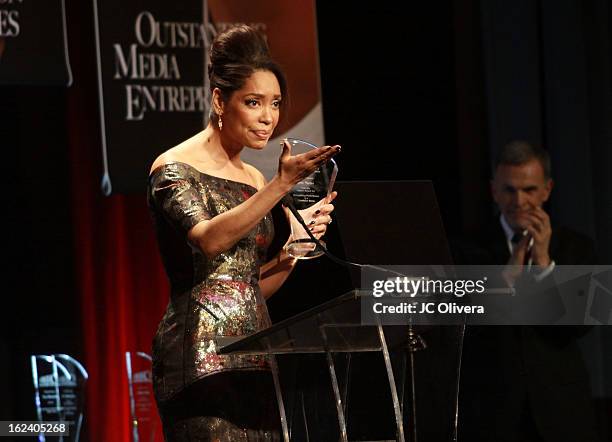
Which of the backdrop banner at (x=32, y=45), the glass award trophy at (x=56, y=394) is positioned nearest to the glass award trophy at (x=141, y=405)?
the glass award trophy at (x=56, y=394)

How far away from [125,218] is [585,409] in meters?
1.91

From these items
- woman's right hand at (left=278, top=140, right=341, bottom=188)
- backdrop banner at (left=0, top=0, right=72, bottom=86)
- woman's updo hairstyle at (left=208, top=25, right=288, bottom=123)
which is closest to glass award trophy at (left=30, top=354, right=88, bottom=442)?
backdrop banner at (left=0, top=0, right=72, bottom=86)

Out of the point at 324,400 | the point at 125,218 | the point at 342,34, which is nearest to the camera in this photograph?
the point at 324,400

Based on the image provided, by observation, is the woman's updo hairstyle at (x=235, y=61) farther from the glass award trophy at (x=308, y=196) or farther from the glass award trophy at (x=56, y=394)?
the glass award trophy at (x=56, y=394)

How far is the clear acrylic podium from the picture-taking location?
1952 millimetres

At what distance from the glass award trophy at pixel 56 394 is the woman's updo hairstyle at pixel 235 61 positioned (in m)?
1.73

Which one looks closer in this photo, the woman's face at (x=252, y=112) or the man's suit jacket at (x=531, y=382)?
the woman's face at (x=252, y=112)

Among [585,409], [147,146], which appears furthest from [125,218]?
[585,409]

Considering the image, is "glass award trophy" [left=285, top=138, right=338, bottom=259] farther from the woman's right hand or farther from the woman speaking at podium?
the woman's right hand

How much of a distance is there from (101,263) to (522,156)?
1693 mm

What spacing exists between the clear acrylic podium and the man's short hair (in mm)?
2046

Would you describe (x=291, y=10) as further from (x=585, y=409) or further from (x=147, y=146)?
(x=585, y=409)

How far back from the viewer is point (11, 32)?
3.84 metres

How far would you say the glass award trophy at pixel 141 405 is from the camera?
3881 millimetres
